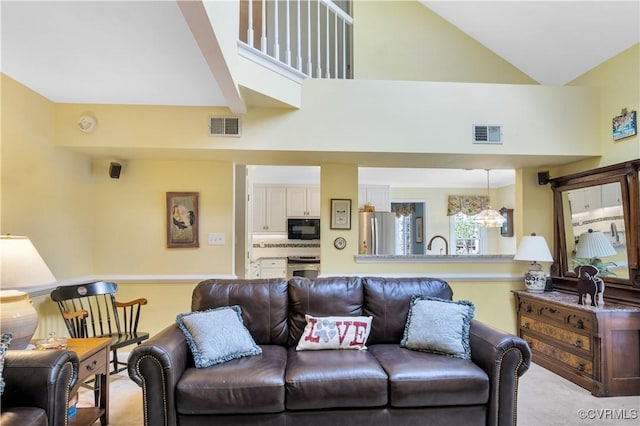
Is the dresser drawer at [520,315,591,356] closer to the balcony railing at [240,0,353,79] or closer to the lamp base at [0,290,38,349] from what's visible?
the balcony railing at [240,0,353,79]

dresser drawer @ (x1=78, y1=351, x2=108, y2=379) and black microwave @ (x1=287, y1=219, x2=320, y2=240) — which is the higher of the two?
black microwave @ (x1=287, y1=219, x2=320, y2=240)

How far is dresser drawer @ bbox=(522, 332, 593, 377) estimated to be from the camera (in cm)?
294

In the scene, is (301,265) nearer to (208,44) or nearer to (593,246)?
(593,246)

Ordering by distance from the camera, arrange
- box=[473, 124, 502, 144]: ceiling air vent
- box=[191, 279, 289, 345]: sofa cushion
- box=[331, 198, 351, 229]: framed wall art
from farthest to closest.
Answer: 1. box=[331, 198, 351, 229]: framed wall art
2. box=[473, 124, 502, 144]: ceiling air vent
3. box=[191, 279, 289, 345]: sofa cushion

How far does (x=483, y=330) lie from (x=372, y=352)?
0.72 m

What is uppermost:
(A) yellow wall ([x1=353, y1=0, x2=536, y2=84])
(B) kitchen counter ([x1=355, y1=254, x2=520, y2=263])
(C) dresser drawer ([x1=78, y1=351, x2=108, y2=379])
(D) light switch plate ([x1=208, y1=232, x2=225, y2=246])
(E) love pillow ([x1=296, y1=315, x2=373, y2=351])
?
(A) yellow wall ([x1=353, y1=0, x2=536, y2=84])

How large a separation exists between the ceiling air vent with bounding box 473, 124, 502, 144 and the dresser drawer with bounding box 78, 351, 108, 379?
3.44 m

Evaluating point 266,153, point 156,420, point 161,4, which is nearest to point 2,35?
point 161,4

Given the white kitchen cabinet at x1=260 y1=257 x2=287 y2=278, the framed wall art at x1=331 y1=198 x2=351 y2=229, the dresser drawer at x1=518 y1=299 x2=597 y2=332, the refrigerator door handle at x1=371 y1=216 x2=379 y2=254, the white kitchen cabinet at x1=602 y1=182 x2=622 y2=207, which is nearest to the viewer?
the dresser drawer at x1=518 y1=299 x2=597 y2=332

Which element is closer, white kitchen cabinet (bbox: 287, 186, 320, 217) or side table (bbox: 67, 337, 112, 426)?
side table (bbox: 67, 337, 112, 426)

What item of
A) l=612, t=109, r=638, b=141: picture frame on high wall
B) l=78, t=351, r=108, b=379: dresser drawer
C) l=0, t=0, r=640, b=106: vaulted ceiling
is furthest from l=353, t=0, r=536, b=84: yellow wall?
l=78, t=351, r=108, b=379: dresser drawer

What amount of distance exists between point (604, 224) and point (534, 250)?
0.61m

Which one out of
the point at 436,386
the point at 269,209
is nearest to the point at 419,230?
the point at 269,209

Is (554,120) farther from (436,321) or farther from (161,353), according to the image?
(161,353)
